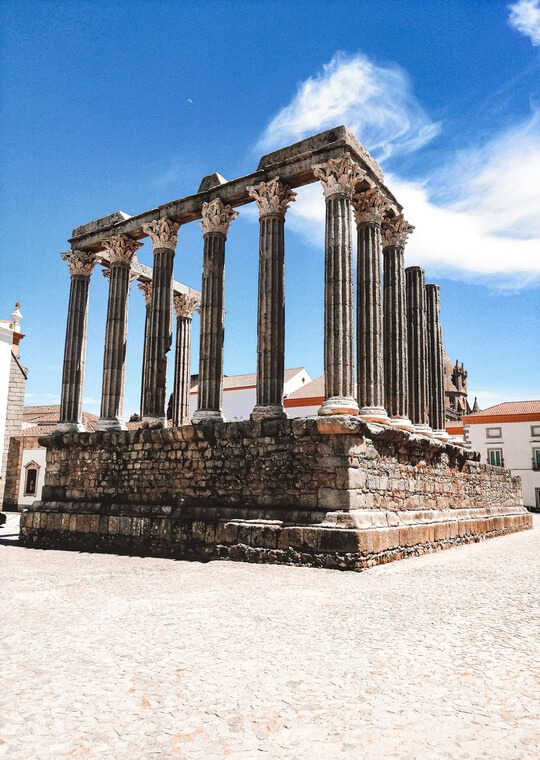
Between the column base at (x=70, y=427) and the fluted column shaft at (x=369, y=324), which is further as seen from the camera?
the column base at (x=70, y=427)

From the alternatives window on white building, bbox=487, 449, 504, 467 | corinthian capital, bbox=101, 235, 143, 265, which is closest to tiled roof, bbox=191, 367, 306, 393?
window on white building, bbox=487, 449, 504, 467

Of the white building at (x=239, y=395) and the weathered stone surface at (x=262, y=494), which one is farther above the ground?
the white building at (x=239, y=395)

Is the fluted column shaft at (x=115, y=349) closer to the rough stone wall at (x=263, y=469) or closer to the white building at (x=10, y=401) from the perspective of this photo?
the rough stone wall at (x=263, y=469)

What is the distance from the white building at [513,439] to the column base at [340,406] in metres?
31.7

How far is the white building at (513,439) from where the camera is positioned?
3891 cm

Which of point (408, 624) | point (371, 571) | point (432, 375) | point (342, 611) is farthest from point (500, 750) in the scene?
point (432, 375)

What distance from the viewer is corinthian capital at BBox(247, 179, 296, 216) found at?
12539 millimetres

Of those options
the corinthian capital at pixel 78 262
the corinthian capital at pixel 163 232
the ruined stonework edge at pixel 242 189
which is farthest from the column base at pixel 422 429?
the corinthian capital at pixel 78 262

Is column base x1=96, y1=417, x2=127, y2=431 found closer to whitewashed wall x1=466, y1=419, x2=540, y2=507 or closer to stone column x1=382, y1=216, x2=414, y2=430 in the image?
stone column x1=382, y1=216, x2=414, y2=430

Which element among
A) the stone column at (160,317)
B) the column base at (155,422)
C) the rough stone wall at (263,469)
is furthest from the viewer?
the stone column at (160,317)

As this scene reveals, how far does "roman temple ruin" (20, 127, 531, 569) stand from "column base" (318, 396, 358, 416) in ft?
0.13

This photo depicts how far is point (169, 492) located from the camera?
41.7 ft

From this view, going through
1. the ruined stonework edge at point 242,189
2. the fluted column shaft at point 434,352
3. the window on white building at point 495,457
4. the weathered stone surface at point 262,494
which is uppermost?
the ruined stonework edge at point 242,189

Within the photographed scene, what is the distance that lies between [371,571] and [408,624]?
140 inches
